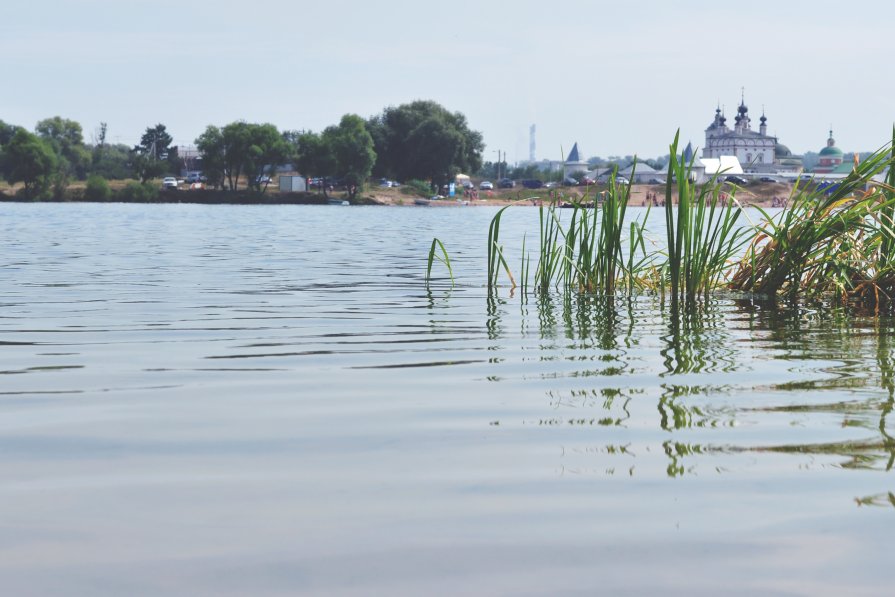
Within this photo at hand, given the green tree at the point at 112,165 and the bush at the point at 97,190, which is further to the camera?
the green tree at the point at 112,165

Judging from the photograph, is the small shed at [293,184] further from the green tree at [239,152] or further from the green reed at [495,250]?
the green reed at [495,250]

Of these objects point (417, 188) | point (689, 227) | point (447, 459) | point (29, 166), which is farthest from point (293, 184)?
point (447, 459)

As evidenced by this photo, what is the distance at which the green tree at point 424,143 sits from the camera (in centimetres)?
9838

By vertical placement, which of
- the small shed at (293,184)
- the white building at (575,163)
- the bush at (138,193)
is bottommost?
the bush at (138,193)

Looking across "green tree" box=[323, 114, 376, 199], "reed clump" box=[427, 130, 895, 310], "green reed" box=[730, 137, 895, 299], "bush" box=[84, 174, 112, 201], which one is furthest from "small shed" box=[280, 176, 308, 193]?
"green reed" box=[730, 137, 895, 299]

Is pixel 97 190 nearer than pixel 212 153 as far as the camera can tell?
Yes

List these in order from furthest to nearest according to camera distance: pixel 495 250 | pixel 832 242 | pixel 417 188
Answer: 1. pixel 417 188
2. pixel 495 250
3. pixel 832 242

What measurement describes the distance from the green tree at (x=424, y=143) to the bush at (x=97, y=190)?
25.3 metres

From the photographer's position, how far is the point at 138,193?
328ft

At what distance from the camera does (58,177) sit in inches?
3969

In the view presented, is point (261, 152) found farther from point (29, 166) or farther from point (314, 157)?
point (29, 166)

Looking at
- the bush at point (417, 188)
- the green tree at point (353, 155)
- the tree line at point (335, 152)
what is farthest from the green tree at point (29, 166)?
the bush at point (417, 188)

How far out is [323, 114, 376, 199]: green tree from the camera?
99875 millimetres

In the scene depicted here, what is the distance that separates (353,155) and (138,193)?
2021cm
